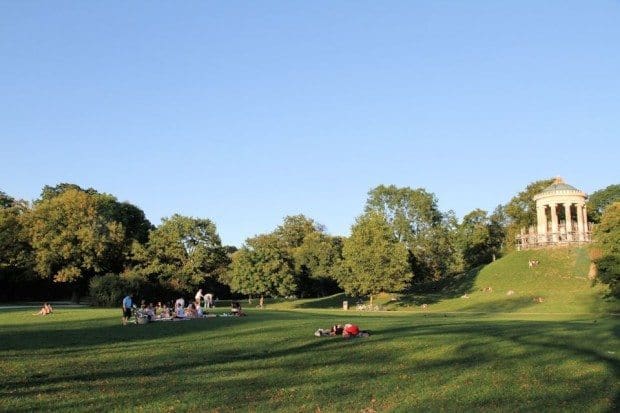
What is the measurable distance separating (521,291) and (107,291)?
41.2 metres

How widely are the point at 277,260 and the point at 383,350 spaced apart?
50.1 metres

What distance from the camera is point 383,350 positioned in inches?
719

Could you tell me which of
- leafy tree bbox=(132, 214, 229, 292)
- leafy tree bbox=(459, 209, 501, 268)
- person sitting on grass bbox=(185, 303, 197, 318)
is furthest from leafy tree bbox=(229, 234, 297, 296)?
leafy tree bbox=(459, 209, 501, 268)

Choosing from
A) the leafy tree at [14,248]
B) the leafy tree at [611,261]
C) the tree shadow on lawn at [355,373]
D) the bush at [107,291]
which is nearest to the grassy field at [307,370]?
the tree shadow on lawn at [355,373]

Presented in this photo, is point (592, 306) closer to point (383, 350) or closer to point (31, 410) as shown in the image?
point (383, 350)

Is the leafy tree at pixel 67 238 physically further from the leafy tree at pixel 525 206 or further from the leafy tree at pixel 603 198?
the leafy tree at pixel 603 198

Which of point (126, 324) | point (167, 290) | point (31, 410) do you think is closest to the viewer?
point (31, 410)

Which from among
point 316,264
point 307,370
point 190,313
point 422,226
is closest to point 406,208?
point 422,226

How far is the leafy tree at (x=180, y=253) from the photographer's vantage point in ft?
216

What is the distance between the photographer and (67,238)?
2483 inches

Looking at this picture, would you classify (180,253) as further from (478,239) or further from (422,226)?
(478,239)

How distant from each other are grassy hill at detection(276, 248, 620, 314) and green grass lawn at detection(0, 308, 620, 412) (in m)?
29.5

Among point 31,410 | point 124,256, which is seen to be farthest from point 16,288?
point 31,410

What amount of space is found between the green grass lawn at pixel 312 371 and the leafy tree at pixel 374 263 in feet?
133
